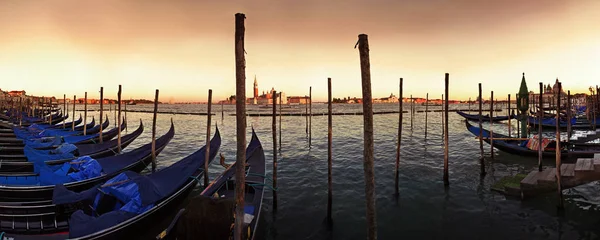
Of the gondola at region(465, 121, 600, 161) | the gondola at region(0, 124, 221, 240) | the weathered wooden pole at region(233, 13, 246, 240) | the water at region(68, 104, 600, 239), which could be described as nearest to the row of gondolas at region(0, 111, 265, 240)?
the gondola at region(0, 124, 221, 240)

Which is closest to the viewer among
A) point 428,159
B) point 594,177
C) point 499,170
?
point 594,177

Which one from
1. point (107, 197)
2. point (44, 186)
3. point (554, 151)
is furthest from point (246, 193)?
point (554, 151)

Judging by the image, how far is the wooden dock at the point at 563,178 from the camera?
7240mm

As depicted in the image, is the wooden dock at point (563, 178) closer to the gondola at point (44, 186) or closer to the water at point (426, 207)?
the water at point (426, 207)

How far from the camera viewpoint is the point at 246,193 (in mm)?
7863

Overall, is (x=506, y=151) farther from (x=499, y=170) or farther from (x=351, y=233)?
(x=351, y=233)

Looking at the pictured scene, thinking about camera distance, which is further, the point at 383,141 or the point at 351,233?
the point at 383,141

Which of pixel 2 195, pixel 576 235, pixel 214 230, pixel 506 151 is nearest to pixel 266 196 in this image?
pixel 214 230

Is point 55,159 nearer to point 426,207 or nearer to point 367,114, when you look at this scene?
point 367,114

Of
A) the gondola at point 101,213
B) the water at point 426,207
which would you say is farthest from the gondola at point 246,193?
the gondola at point 101,213

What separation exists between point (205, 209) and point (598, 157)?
1031 cm

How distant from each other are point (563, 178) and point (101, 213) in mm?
11899

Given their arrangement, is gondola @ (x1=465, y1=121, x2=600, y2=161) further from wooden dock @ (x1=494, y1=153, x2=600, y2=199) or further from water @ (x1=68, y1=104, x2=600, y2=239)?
wooden dock @ (x1=494, y1=153, x2=600, y2=199)

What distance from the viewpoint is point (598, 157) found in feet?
25.0
